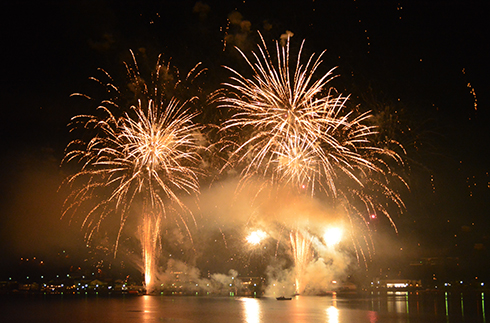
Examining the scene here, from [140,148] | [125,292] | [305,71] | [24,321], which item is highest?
[305,71]

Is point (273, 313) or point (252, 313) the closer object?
point (273, 313)

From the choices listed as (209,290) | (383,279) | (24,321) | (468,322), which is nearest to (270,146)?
(468,322)

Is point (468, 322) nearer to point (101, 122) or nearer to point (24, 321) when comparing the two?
point (101, 122)

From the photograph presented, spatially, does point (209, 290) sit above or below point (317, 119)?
below

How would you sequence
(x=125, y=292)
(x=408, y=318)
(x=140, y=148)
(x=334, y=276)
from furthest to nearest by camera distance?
(x=125, y=292), (x=334, y=276), (x=408, y=318), (x=140, y=148)

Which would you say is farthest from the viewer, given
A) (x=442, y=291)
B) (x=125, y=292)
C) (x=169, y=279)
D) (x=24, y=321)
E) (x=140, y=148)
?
(x=125, y=292)

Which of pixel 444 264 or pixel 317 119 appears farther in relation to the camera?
pixel 444 264

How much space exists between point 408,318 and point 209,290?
122 m

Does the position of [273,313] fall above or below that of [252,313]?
above

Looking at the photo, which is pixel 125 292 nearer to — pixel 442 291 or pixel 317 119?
pixel 442 291

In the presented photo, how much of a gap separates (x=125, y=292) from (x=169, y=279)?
35.5 metres

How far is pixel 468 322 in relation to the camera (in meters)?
47.8

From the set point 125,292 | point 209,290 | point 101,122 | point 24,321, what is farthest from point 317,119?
point 125,292

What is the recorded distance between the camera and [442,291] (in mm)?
143750
